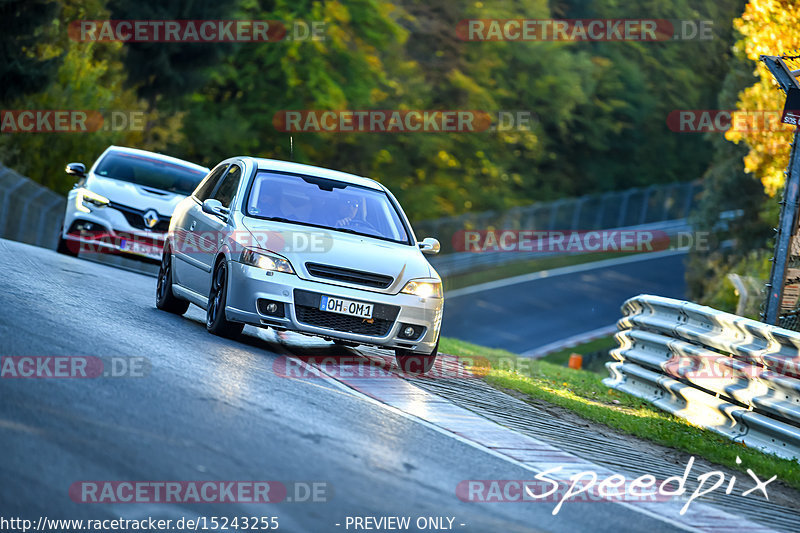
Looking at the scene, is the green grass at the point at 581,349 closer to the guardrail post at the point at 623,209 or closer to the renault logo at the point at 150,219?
the renault logo at the point at 150,219

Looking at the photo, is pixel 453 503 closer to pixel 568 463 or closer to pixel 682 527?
pixel 682 527

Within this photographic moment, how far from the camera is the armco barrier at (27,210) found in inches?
932

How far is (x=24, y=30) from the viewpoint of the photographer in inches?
1064

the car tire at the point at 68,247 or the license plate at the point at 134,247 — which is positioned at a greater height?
the license plate at the point at 134,247

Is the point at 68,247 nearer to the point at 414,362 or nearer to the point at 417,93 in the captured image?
the point at 414,362

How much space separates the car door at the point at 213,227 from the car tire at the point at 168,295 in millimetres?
874

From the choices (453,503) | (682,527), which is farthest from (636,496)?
(453,503)

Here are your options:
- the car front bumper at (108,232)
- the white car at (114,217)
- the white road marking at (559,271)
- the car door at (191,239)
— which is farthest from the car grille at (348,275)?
the white road marking at (559,271)

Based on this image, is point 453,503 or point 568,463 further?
point 568,463

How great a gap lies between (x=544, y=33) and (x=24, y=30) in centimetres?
3872

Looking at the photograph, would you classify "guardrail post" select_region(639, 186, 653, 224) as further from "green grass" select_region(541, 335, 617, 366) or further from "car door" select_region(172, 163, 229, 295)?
"car door" select_region(172, 163, 229, 295)

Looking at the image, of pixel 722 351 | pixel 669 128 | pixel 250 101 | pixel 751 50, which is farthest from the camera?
pixel 669 128

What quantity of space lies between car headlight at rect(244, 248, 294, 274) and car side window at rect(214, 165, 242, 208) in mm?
1332

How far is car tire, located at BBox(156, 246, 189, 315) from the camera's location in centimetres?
1327
